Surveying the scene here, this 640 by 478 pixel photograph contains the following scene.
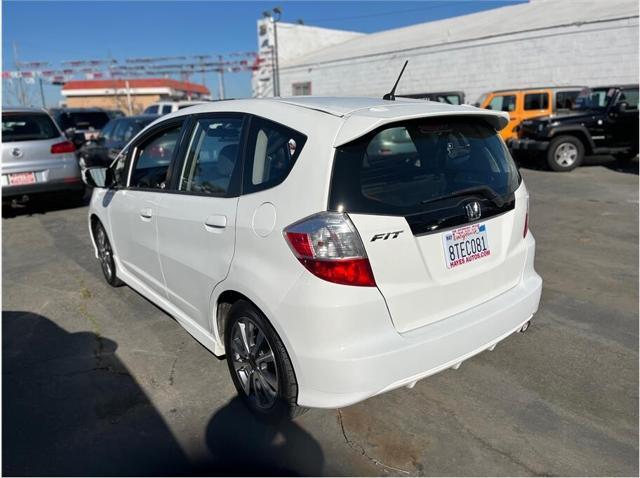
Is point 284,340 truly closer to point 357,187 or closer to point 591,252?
point 357,187

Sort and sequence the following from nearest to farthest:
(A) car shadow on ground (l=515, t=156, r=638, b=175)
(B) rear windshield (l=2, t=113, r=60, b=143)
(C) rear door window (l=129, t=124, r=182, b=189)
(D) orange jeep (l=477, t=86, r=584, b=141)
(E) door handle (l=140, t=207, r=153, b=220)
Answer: (E) door handle (l=140, t=207, r=153, b=220) < (C) rear door window (l=129, t=124, r=182, b=189) < (B) rear windshield (l=2, t=113, r=60, b=143) < (A) car shadow on ground (l=515, t=156, r=638, b=175) < (D) orange jeep (l=477, t=86, r=584, b=141)

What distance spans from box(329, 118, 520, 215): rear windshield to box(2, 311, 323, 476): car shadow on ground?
133cm

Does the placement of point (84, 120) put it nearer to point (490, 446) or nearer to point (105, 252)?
point (105, 252)

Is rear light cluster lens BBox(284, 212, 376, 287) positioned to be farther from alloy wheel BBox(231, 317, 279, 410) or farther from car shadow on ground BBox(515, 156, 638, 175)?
car shadow on ground BBox(515, 156, 638, 175)

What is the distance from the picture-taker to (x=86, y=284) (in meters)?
5.06

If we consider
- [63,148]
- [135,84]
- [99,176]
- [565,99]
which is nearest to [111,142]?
[63,148]

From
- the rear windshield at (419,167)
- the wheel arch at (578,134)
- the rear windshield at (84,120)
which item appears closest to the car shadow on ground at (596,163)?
the wheel arch at (578,134)

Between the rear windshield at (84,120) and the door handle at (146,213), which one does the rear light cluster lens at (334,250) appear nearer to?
the door handle at (146,213)

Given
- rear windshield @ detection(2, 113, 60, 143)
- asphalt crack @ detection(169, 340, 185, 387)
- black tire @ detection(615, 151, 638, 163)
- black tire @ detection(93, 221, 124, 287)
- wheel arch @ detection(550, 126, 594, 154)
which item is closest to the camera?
asphalt crack @ detection(169, 340, 185, 387)

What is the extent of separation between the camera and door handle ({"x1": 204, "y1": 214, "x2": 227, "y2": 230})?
2.65 meters

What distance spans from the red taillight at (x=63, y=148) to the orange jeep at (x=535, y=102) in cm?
1095

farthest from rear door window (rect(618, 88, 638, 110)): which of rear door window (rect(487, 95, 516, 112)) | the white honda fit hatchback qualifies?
the white honda fit hatchback

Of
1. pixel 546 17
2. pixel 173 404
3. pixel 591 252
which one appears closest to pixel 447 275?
pixel 173 404

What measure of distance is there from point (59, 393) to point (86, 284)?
215 cm
